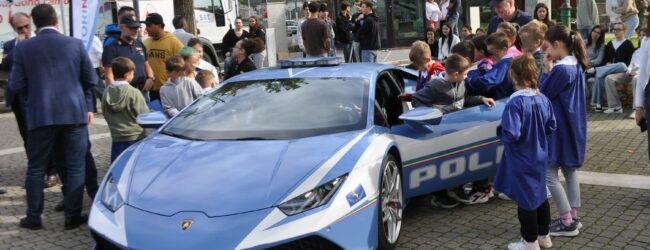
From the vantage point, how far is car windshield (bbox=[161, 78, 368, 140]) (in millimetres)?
4609

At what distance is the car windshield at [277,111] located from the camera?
4609 mm

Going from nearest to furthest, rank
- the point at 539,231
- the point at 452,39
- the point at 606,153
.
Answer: the point at 539,231
the point at 606,153
the point at 452,39

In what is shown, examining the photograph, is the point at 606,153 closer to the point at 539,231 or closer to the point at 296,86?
the point at 539,231

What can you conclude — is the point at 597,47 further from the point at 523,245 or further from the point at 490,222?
the point at 523,245

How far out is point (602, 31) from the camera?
10719mm

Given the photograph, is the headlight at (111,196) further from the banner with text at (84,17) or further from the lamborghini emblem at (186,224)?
the banner with text at (84,17)

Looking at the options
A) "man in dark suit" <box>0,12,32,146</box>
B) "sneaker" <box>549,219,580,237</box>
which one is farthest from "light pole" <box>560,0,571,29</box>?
"man in dark suit" <box>0,12,32,146</box>

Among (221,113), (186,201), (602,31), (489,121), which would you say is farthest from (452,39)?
(186,201)

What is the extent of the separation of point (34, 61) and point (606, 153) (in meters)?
5.80

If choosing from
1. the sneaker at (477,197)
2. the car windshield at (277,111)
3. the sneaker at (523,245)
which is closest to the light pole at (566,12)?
the sneaker at (477,197)

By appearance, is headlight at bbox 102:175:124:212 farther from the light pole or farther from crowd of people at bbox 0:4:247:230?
the light pole

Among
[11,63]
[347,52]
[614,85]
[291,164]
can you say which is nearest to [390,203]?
[291,164]

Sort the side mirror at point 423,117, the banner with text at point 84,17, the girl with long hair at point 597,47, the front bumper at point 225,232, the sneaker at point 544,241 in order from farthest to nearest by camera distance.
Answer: the girl with long hair at point 597,47 → the banner with text at point 84,17 → the side mirror at point 423,117 → the sneaker at point 544,241 → the front bumper at point 225,232

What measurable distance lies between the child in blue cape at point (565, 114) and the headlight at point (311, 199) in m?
1.77
